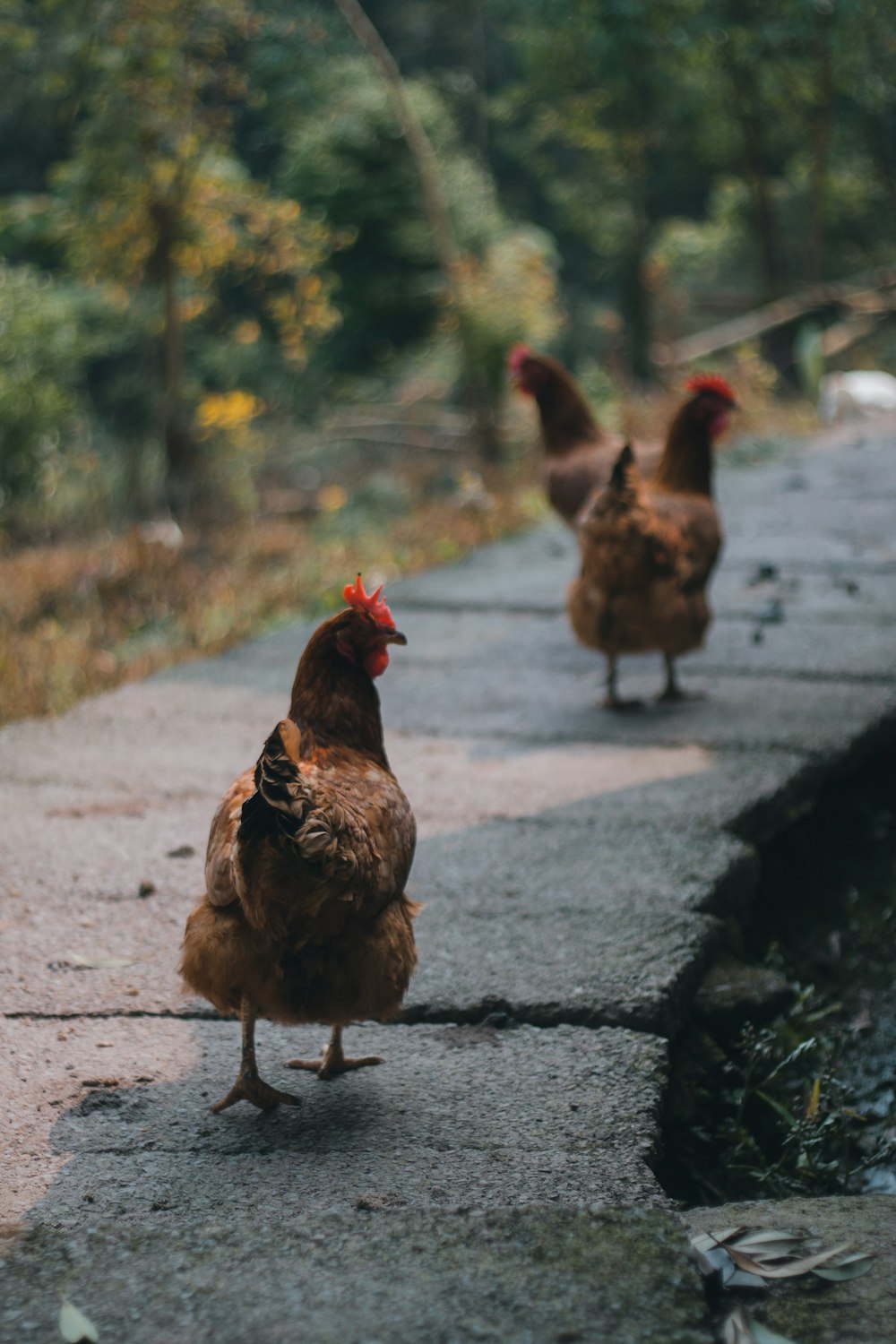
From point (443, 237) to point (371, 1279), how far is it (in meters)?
9.52

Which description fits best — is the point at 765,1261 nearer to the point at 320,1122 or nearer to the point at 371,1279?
the point at 371,1279

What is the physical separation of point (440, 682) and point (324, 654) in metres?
2.33

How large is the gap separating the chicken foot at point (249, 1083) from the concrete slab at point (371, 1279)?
0.34m

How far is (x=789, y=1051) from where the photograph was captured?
9.09ft

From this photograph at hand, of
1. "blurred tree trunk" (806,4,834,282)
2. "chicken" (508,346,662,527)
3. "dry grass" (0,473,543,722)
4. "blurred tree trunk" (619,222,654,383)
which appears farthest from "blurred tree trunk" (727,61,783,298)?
"chicken" (508,346,662,527)

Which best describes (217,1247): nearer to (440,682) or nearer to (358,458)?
(440,682)

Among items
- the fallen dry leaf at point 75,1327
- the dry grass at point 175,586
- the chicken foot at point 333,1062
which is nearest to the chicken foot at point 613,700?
the dry grass at point 175,586

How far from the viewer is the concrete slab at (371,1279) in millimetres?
1610

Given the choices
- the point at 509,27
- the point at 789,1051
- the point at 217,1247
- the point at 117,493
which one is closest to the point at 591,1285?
the point at 217,1247

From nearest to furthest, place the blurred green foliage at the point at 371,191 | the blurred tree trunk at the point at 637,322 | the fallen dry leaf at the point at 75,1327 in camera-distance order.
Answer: the fallen dry leaf at the point at 75,1327
the blurred green foliage at the point at 371,191
the blurred tree trunk at the point at 637,322

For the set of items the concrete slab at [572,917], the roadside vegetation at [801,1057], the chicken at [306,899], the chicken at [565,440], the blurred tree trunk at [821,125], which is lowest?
the roadside vegetation at [801,1057]

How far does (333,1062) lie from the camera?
243 centimetres

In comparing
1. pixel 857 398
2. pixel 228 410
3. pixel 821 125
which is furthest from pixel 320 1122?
pixel 821 125

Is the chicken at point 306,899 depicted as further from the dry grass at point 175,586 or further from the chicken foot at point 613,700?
the dry grass at point 175,586
